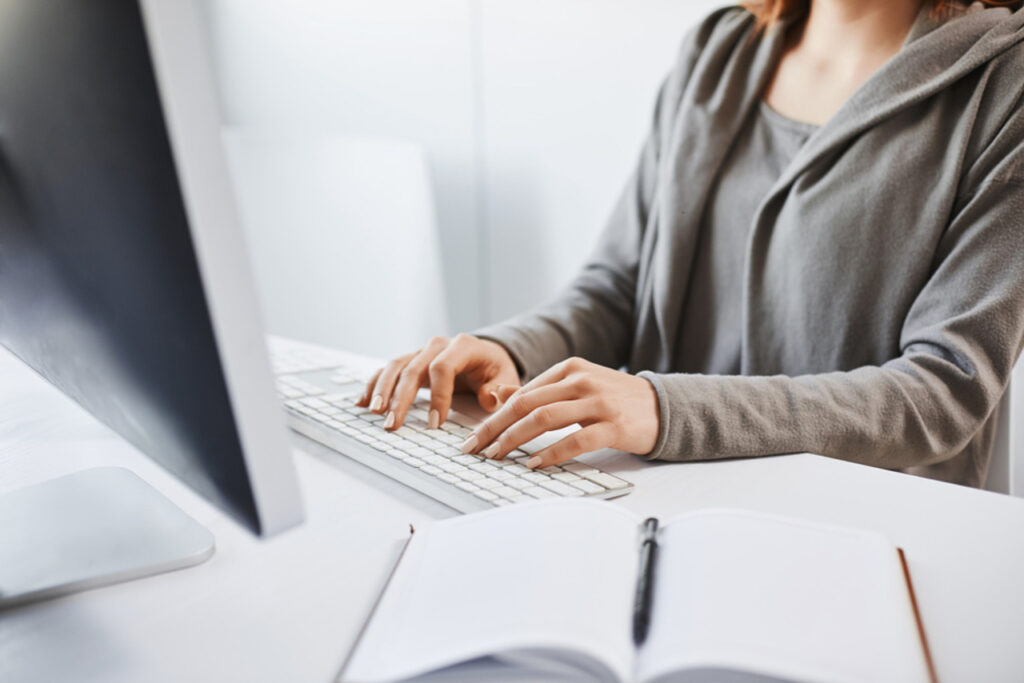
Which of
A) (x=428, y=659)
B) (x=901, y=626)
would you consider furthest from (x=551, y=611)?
(x=901, y=626)

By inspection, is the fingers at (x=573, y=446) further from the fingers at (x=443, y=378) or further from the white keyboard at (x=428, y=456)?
the fingers at (x=443, y=378)

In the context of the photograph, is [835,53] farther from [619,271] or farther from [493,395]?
[493,395]

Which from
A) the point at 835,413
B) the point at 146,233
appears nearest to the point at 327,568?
the point at 146,233

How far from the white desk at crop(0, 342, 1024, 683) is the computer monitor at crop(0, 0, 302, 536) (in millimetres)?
84

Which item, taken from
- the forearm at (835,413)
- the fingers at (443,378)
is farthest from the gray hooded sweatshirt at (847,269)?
the fingers at (443,378)

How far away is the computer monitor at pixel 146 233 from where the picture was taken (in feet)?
0.85

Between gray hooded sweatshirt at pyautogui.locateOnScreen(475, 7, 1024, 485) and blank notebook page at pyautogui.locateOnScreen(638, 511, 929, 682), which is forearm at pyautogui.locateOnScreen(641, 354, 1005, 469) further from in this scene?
blank notebook page at pyautogui.locateOnScreen(638, 511, 929, 682)

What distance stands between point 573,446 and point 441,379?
17 centimetres

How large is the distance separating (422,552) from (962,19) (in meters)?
0.78

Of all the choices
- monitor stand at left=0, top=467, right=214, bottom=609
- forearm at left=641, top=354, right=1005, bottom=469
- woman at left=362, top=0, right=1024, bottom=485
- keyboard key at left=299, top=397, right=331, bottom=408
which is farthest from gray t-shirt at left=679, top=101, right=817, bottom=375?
monitor stand at left=0, top=467, right=214, bottom=609

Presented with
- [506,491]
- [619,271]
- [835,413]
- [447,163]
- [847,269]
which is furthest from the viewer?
[447,163]

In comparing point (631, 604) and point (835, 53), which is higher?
point (835, 53)

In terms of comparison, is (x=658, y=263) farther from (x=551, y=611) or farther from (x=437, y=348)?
(x=551, y=611)

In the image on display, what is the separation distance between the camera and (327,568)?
460 mm
